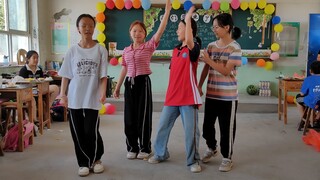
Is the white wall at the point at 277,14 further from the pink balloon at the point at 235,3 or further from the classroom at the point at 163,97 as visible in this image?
the pink balloon at the point at 235,3

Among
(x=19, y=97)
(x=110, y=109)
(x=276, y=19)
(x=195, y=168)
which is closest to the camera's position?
(x=195, y=168)

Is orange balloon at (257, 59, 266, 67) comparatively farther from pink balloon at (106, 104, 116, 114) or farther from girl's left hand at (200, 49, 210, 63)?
girl's left hand at (200, 49, 210, 63)

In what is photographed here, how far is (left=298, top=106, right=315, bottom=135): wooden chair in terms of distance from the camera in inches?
160

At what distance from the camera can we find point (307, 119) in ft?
13.3

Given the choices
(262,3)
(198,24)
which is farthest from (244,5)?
(198,24)

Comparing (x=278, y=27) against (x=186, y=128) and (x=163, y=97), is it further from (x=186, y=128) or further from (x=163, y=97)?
(x=186, y=128)

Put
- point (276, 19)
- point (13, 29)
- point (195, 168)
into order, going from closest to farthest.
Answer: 1. point (195, 168)
2. point (13, 29)
3. point (276, 19)

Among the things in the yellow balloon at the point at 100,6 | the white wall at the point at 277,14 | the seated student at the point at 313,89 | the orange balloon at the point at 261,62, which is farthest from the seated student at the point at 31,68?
the orange balloon at the point at 261,62

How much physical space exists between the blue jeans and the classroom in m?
0.15

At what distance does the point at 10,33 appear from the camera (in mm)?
5355

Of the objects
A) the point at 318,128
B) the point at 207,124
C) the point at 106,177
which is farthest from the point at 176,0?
the point at 106,177

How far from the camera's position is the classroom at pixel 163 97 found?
2789mm

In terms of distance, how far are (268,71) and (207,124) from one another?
3.98 m

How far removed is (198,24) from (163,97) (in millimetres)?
1623
